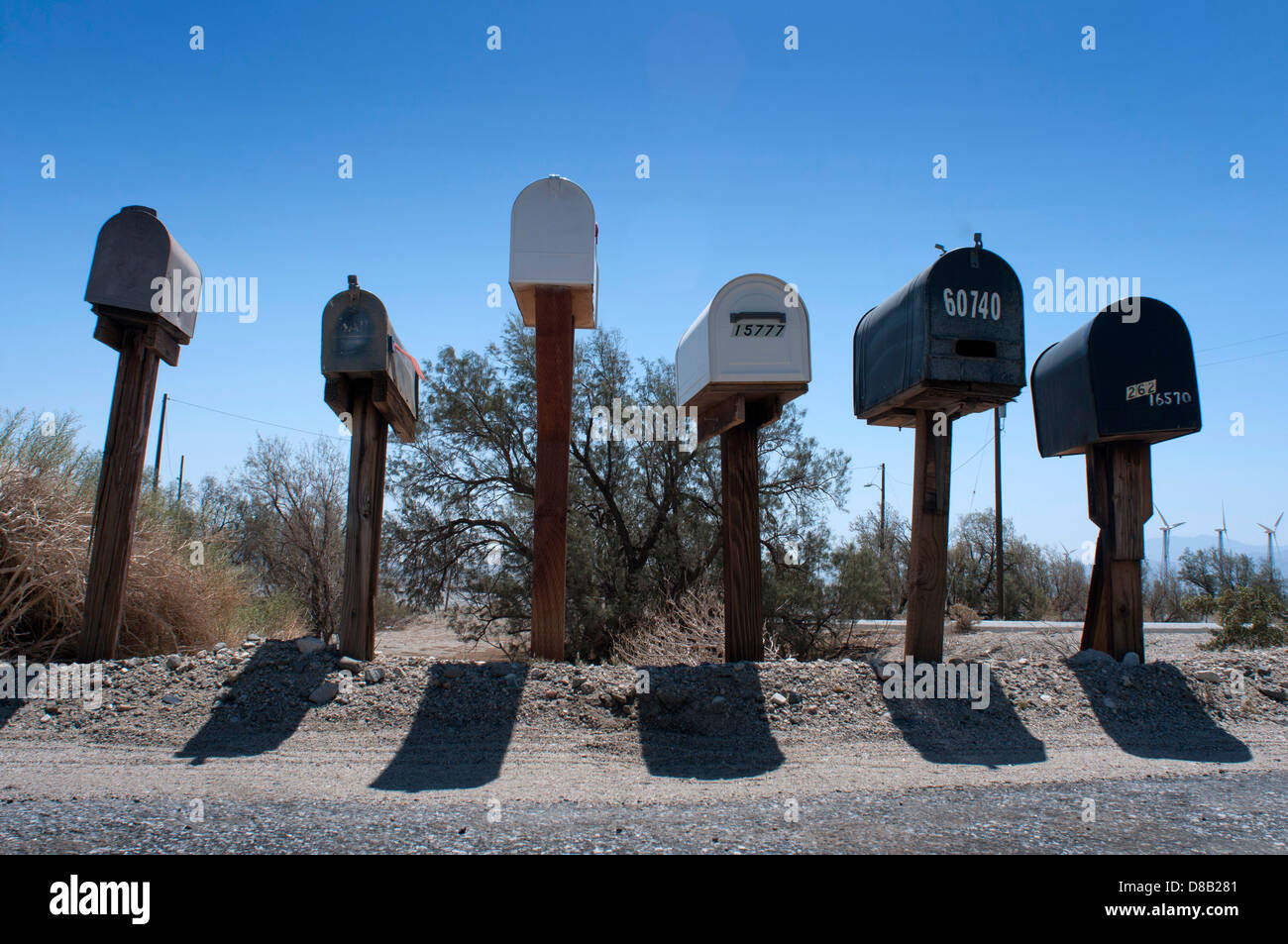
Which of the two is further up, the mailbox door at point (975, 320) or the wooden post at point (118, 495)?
the mailbox door at point (975, 320)

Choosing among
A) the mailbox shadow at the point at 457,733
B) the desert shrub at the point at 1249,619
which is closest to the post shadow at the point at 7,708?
the mailbox shadow at the point at 457,733

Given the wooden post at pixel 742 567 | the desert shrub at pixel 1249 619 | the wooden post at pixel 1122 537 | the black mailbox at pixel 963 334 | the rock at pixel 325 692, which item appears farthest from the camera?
the desert shrub at pixel 1249 619

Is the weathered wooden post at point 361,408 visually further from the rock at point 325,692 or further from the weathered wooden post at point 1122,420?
the weathered wooden post at point 1122,420

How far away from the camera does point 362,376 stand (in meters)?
4.95

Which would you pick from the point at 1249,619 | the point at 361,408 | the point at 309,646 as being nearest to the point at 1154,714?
the point at 1249,619

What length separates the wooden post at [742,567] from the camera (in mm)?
5074

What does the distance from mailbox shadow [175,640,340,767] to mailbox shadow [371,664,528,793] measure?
25.1 inches

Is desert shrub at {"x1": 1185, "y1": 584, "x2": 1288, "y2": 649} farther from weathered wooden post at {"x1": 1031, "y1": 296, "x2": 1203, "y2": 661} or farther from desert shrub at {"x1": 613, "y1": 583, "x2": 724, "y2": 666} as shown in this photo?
desert shrub at {"x1": 613, "y1": 583, "x2": 724, "y2": 666}

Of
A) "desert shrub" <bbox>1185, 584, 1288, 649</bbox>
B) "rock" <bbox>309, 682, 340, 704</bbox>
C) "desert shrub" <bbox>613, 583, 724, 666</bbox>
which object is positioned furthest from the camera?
"desert shrub" <bbox>1185, 584, 1288, 649</bbox>

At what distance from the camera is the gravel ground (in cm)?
271

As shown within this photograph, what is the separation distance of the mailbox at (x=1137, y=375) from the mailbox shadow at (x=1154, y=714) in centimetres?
159

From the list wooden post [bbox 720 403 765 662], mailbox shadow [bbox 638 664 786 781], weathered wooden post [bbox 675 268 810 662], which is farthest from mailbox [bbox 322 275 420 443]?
mailbox shadow [bbox 638 664 786 781]

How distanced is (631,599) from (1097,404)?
6.75 meters

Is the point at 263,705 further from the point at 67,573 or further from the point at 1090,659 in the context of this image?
the point at 1090,659
